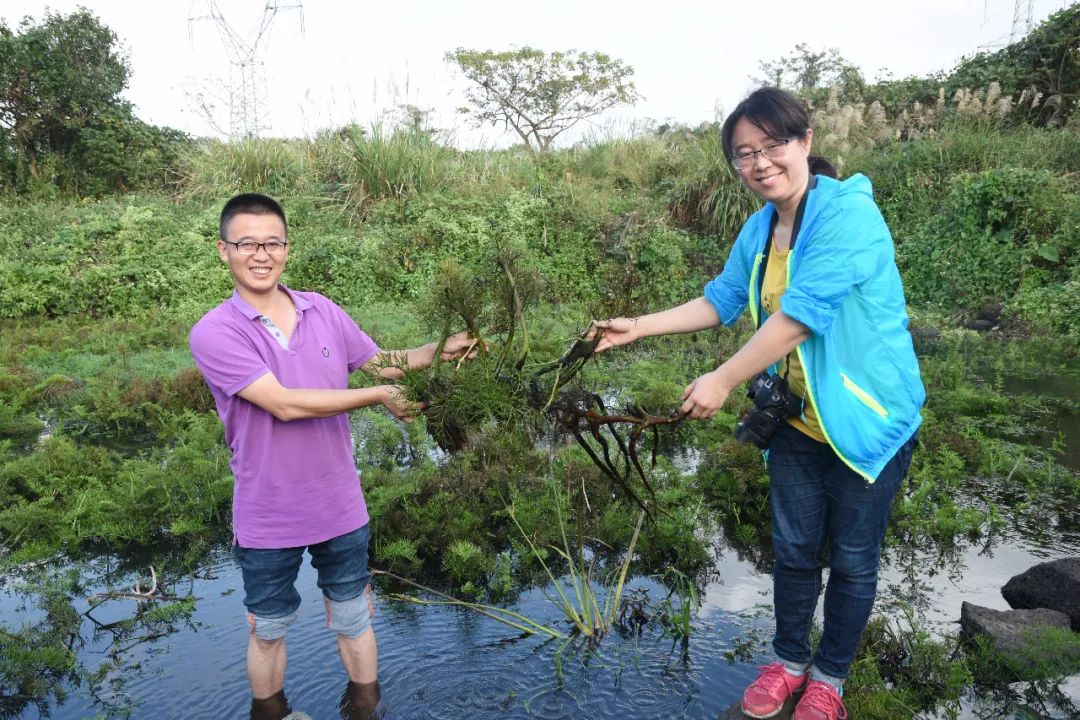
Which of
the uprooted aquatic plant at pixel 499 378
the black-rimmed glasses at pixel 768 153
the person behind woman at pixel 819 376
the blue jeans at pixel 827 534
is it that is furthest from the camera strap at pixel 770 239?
the uprooted aquatic plant at pixel 499 378

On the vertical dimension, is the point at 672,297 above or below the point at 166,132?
below

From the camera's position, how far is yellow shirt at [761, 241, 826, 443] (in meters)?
2.74

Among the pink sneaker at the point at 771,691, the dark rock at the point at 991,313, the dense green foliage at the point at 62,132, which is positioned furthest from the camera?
the dense green foliage at the point at 62,132

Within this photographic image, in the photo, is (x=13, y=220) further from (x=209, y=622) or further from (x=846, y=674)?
(x=846, y=674)

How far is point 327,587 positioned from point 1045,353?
8192 millimetres

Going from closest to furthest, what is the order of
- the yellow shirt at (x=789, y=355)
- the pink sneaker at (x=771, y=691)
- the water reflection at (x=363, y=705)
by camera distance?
1. the yellow shirt at (x=789, y=355)
2. the pink sneaker at (x=771, y=691)
3. the water reflection at (x=363, y=705)

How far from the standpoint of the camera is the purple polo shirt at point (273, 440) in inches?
106

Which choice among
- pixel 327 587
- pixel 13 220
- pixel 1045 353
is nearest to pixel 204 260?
pixel 13 220

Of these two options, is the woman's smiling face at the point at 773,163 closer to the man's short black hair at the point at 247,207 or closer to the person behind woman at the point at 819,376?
the person behind woman at the point at 819,376

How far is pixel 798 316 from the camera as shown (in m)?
2.52

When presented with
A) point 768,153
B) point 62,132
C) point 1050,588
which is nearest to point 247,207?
point 768,153

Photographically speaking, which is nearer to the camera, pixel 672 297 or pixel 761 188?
pixel 761 188

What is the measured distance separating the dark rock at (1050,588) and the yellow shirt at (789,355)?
6.12ft

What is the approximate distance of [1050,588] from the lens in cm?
379
